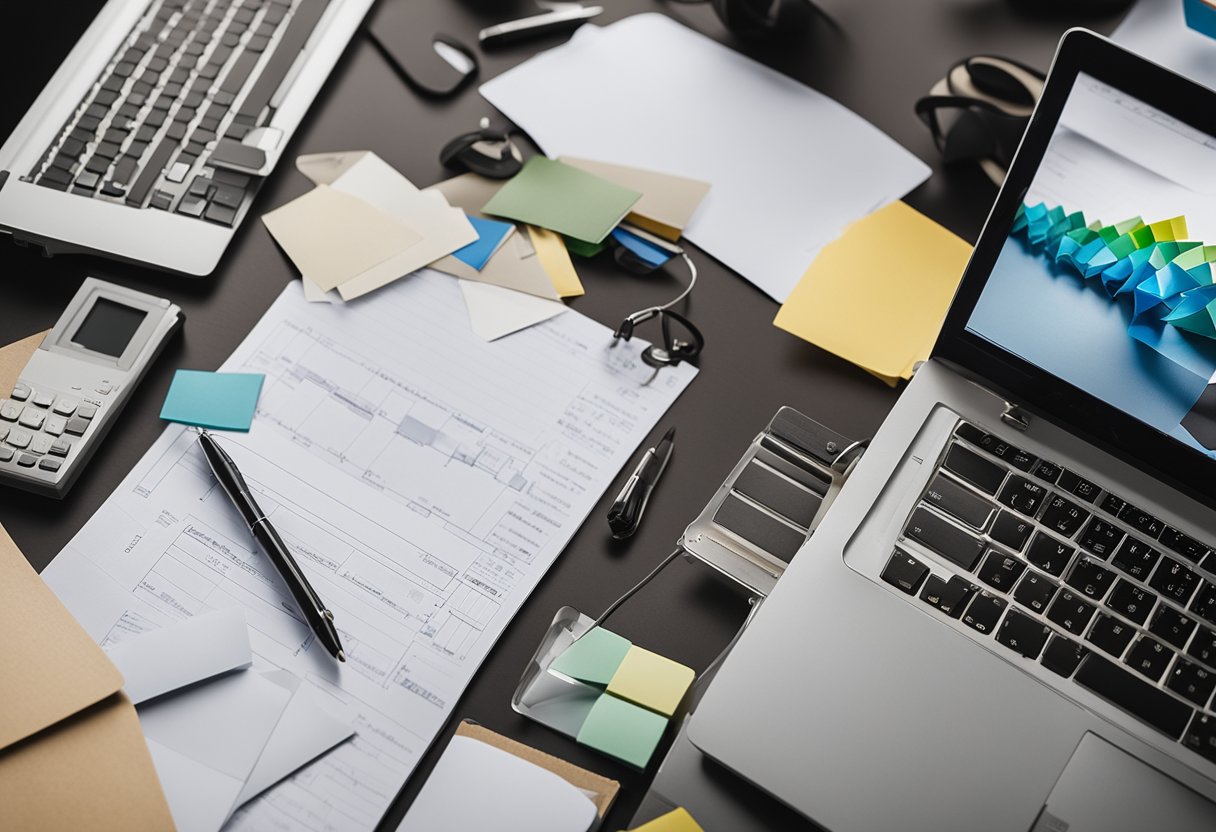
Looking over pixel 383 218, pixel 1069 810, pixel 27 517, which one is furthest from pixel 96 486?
pixel 1069 810

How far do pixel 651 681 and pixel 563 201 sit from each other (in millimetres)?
435

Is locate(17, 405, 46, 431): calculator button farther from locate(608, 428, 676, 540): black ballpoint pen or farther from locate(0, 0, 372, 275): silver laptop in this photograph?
locate(608, 428, 676, 540): black ballpoint pen

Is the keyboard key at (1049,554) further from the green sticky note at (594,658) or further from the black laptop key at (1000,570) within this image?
the green sticky note at (594,658)

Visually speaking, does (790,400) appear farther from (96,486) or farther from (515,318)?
(96,486)

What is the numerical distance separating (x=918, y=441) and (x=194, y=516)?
0.52 m

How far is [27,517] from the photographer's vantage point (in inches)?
31.2

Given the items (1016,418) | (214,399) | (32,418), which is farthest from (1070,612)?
(32,418)

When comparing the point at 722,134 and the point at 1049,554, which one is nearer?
the point at 1049,554

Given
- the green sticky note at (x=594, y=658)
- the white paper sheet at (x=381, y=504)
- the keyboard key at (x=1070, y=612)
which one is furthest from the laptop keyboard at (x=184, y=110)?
the keyboard key at (x=1070, y=612)

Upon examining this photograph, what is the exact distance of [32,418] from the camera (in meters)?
0.80

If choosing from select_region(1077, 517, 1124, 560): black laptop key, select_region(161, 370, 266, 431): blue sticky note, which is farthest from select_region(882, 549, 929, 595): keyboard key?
select_region(161, 370, 266, 431): blue sticky note

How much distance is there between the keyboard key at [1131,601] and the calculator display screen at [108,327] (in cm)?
73

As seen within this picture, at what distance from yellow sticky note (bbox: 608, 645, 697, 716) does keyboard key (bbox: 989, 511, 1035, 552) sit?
8.6 inches

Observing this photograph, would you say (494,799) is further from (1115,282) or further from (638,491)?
(1115,282)
